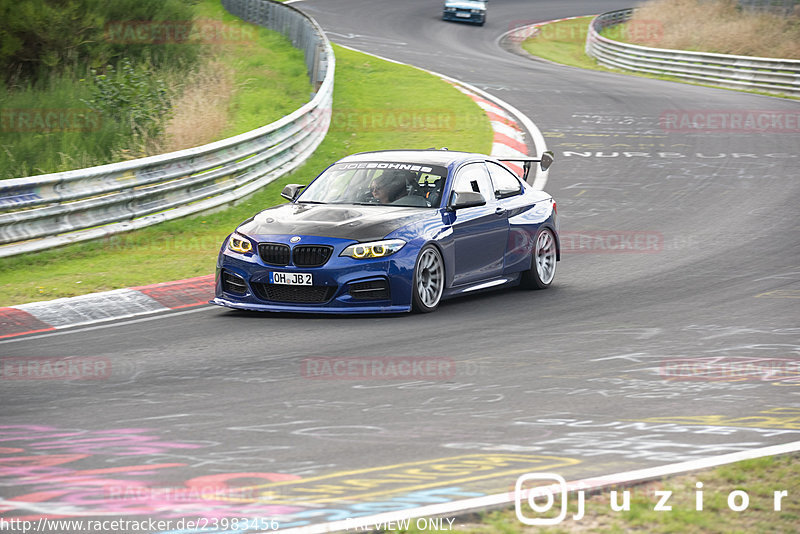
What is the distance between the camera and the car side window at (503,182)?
1180cm

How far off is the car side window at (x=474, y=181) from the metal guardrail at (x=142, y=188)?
4558 millimetres

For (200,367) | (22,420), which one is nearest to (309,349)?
(200,367)

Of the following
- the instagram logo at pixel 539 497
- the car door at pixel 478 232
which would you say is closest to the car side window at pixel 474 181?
the car door at pixel 478 232

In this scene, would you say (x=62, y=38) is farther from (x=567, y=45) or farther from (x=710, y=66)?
(x=567, y=45)

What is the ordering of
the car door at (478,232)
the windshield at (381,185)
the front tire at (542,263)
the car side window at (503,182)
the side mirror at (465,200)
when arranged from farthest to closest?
the front tire at (542,263), the car side window at (503,182), the windshield at (381,185), the car door at (478,232), the side mirror at (465,200)

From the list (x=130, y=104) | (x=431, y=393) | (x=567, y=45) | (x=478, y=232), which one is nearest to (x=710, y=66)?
(x=567, y=45)

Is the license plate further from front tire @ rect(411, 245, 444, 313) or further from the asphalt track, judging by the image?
front tire @ rect(411, 245, 444, 313)

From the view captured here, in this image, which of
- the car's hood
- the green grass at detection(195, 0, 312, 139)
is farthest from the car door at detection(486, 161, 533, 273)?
the green grass at detection(195, 0, 312, 139)

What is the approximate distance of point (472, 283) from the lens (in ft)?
36.6

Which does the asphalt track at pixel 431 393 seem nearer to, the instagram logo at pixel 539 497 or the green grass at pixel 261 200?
the instagram logo at pixel 539 497

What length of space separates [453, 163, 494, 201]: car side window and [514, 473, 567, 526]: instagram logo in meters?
6.11

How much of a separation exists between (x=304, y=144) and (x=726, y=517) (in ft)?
48.3

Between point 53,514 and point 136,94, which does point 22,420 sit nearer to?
point 53,514

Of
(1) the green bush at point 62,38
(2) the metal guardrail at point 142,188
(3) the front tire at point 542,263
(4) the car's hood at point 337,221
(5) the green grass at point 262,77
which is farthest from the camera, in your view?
(1) the green bush at point 62,38
